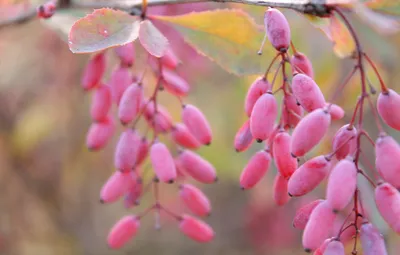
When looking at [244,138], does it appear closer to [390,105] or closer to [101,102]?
[390,105]

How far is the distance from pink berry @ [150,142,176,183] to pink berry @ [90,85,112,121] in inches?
7.4

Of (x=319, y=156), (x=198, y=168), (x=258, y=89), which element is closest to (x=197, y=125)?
(x=198, y=168)

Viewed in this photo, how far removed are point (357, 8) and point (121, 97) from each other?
40 cm

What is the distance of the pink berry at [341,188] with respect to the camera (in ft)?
2.33

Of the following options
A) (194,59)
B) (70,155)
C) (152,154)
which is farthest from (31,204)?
(152,154)

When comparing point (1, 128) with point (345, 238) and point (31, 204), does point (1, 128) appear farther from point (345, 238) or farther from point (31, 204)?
point (345, 238)

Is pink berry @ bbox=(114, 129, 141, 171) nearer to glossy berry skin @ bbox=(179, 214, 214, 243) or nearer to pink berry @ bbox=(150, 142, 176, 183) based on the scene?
pink berry @ bbox=(150, 142, 176, 183)

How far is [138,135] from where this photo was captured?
3.35 ft

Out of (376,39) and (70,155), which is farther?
(70,155)

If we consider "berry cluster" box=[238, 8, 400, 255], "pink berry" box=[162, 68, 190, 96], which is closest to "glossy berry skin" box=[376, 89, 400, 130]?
"berry cluster" box=[238, 8, 400, 255]

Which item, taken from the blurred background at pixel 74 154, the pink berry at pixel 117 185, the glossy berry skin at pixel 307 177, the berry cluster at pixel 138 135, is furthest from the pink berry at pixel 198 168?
the blurred background at pixel 74 154

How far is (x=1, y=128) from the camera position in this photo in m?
2.25

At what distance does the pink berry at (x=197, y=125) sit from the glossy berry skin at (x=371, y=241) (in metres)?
0.36

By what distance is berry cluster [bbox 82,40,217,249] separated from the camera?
974 millimetres
